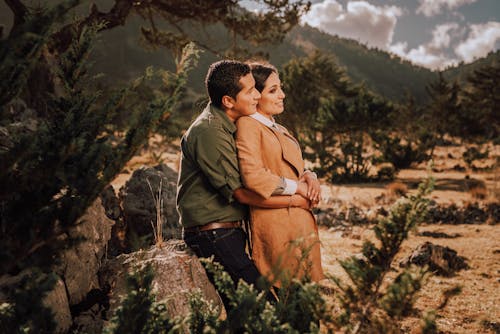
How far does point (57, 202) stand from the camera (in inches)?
52.8

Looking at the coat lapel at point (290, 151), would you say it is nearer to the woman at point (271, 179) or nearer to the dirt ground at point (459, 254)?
the woman at point (271, 179)

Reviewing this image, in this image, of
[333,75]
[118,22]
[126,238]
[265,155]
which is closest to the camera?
[265,155]

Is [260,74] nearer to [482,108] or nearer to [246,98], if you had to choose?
[246,98]

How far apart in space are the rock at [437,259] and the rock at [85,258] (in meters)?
4.84

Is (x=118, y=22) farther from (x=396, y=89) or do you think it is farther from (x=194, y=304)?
(x=396, y=89)

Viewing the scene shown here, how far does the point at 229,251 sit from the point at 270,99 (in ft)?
3.45

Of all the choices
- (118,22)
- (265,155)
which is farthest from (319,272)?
(118,22)

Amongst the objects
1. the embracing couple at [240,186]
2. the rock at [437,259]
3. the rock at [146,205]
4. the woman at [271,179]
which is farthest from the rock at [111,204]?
the rock at [437,259]

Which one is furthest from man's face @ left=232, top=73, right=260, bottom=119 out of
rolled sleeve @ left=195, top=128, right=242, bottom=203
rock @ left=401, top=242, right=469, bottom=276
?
rock @ left=401, top=242, right=469, bottom=276

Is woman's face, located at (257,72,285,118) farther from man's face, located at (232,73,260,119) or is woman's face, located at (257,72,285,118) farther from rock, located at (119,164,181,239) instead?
rock, located at (119,164,181,239)

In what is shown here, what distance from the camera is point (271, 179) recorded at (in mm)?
2057

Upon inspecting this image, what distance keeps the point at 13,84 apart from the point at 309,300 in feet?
4.60

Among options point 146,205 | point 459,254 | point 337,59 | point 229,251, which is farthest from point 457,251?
point 337,59

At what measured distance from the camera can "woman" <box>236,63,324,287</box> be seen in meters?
2.06
